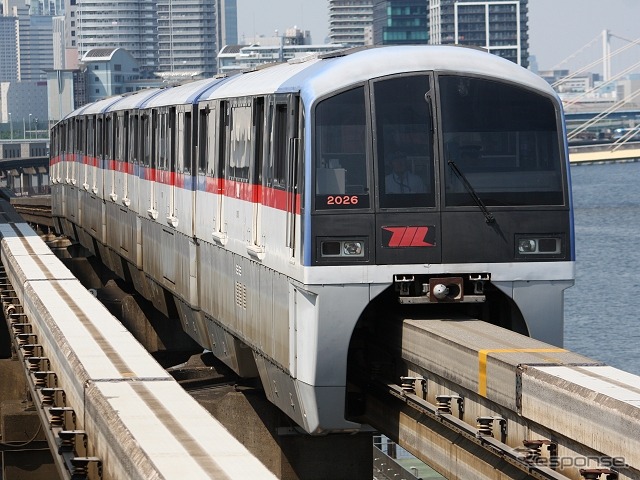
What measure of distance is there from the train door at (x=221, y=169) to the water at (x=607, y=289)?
3175cm

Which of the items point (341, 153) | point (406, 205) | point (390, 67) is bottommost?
point (406, 205)

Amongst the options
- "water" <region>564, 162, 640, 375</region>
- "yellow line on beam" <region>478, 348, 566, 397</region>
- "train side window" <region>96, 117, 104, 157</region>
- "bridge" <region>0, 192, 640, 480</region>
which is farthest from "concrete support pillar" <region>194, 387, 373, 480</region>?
"water" <region>564, 162, 640, 375</region>

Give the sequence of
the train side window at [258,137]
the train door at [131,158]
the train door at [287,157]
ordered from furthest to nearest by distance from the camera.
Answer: the train door at [131,158] < the train side window at [258,137] < the train door at [287,157]

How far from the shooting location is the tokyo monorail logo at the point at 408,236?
12570 mm

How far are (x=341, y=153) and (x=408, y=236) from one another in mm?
797

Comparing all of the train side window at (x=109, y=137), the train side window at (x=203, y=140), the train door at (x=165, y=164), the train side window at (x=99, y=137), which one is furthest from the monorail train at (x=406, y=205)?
the train side window at (x=99, y=137)

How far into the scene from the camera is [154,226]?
72.4 ft

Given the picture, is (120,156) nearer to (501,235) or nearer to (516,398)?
(501,235)

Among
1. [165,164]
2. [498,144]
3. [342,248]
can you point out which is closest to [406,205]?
[342,248]

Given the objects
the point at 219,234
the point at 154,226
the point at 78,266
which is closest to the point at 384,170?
the point at 219,234

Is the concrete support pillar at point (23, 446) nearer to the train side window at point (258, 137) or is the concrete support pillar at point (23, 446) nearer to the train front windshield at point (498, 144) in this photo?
the train side window at point (258, 137)

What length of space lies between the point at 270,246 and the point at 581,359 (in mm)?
4102

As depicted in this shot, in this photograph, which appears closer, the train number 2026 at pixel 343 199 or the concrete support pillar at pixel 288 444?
the train number 2026 at pixel 343 199

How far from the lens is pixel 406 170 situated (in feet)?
41.7
